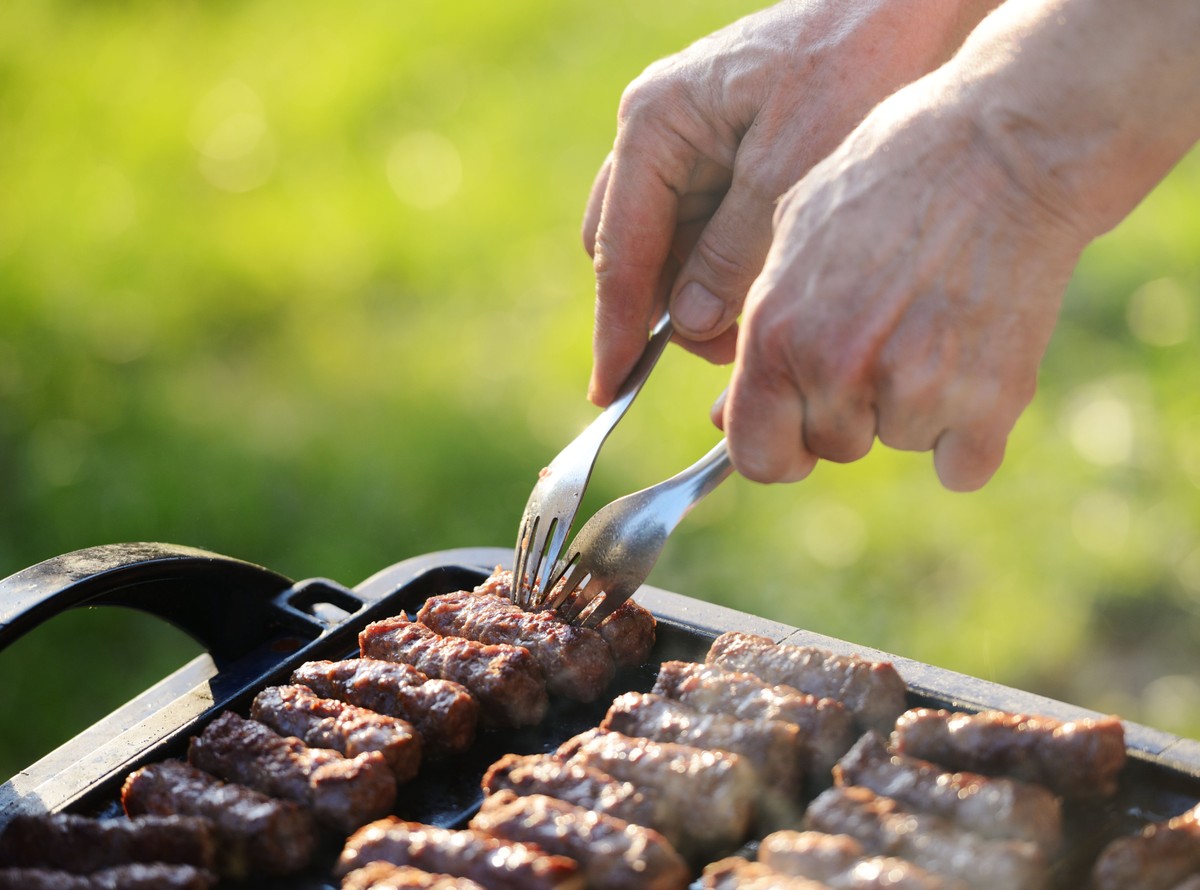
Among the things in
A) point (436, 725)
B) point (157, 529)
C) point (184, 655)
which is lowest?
point (184, 655)

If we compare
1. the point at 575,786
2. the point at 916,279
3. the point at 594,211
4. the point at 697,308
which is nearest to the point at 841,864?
the point at 575,786

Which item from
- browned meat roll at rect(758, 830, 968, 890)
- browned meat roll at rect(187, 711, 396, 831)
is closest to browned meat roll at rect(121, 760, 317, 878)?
browned meat roll at rect(187, 711, 396, 831)

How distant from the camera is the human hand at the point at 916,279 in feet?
7.95

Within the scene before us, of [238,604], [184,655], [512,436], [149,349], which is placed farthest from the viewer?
[149,349]

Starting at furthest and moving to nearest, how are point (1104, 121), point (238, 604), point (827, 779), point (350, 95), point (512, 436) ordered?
point (350, 95), point (512, 436), point (238, 604), point (827, 779), point (1104, 121)

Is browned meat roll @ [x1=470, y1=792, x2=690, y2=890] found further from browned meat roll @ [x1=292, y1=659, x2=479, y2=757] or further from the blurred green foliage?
the blurred green foliage

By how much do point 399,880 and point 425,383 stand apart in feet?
16.5

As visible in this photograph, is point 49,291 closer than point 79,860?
No

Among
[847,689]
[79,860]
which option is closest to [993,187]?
[847,689]

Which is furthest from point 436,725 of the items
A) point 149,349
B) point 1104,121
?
point 149,349

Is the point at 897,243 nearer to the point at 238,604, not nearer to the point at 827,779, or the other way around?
the point at 827,779

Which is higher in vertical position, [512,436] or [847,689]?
[847,689]

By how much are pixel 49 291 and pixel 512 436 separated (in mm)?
3168

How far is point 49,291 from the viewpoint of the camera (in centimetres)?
787
